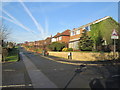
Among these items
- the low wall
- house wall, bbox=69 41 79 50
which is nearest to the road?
the low wall

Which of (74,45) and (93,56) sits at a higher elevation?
(74,45)

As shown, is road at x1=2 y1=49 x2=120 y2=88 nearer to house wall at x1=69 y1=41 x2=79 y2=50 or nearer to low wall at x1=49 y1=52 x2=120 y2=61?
low wall at x1=49 y1=52 x2=120 y2=61

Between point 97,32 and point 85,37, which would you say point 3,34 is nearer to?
point 85,37

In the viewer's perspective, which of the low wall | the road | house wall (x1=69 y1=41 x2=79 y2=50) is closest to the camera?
the road

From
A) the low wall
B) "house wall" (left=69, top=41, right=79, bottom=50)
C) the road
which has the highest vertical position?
"house wall" (left=69, top=41, right=79, bottom=50)

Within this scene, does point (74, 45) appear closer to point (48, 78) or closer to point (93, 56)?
point (93, 56)

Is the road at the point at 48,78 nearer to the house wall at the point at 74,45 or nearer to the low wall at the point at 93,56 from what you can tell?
the low wall at the point at 93,56

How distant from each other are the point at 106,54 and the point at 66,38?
85.4ft

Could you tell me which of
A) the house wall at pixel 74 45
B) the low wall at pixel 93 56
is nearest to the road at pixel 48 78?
the low wall at pixel 93 56

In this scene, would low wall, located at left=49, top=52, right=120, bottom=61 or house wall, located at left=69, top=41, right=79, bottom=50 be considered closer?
low wall, located at left=49, top=52, right=120, bottom=61

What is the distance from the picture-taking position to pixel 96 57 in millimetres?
17297

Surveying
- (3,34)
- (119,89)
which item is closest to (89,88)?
(119,89)

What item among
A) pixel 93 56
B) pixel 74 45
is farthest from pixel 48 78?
pixel 74 45

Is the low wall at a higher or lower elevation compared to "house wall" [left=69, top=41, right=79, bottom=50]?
lower
